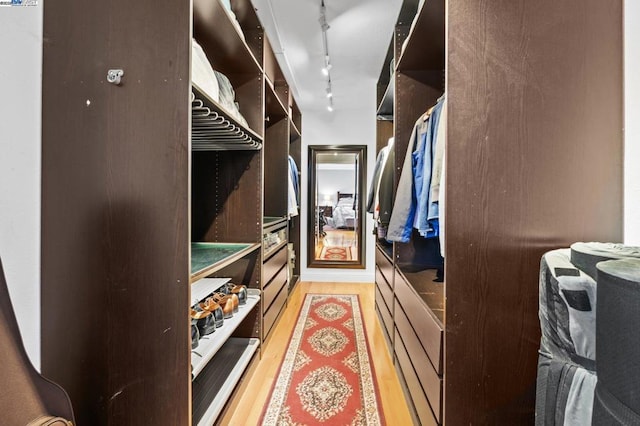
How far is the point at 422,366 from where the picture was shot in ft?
4.23

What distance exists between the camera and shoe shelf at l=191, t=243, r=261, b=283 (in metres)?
1.14

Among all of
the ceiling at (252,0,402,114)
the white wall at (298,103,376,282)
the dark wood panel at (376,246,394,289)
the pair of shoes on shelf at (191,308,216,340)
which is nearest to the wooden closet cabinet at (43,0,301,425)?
the pair of shoes on shelf at (191,308,216,340)

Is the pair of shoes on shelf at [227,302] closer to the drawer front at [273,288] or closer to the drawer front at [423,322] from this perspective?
the drawer front at [273,288]

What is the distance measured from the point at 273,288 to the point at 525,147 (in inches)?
75.9

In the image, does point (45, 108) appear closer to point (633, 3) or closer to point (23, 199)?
point (23, 199)

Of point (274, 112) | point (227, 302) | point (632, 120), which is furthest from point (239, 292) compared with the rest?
point (632, 120)

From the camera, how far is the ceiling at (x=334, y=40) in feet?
6.59

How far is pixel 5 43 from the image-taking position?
38.8 inches

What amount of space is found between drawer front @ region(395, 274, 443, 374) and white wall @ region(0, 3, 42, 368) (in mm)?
1390

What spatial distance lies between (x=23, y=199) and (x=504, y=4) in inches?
69.4

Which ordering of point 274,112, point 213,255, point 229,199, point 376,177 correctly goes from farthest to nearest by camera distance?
point 274,112
point 376,177
point 229,199
point 213,255

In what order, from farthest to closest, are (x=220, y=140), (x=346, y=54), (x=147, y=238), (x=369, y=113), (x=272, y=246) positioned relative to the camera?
(x=369, y=113) → (x=346, y=54) → (x=272, y=246) → (x=220, y=140) → (x=147, y=238)

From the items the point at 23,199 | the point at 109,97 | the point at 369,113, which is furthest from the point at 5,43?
the point at 369,113

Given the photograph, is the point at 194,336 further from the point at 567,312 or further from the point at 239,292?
the point at 567,312
